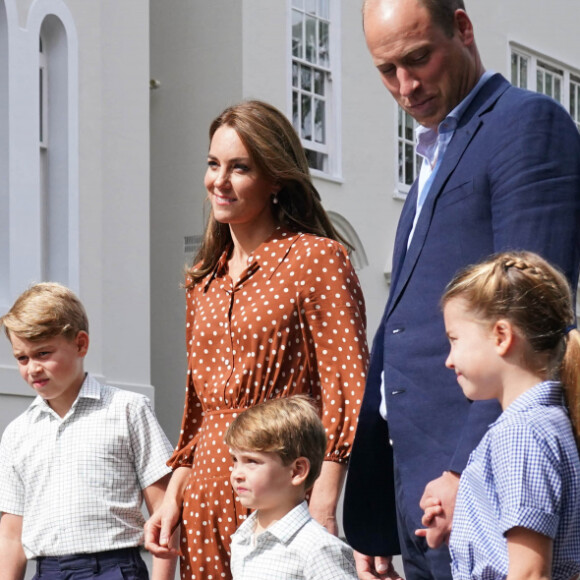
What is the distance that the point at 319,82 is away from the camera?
50.6 ft

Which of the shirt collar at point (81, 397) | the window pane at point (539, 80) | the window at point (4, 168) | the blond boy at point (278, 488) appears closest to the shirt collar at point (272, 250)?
the blond boy at point (278, 488)

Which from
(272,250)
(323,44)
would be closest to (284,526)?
(272,250)

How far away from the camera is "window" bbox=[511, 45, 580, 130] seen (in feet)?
61.0

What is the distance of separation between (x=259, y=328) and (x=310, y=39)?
12.2 metres

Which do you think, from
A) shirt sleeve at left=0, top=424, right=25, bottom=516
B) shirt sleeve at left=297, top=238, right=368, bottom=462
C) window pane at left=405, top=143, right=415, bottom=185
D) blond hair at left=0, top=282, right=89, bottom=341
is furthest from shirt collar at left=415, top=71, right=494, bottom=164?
window pane at left=405, top=143, right=415, bottom=185

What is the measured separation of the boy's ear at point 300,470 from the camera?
3457 millimetres

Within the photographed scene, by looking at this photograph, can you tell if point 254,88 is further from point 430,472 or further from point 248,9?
point 430,472

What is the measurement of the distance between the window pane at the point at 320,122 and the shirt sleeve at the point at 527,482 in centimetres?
1304

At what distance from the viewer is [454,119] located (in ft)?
9.64

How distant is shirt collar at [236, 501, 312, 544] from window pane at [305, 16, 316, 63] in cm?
1222

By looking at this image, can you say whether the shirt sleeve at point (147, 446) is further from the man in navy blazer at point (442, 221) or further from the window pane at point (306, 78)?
the window pane at point (306, 78)

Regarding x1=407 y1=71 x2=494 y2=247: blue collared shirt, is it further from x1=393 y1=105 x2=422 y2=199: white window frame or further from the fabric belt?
x1=393 y1=105 x2=422 y2=199: white window frame

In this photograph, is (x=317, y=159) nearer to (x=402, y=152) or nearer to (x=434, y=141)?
(x=402, y=152)

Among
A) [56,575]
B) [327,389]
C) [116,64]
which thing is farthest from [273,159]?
[116,64]
